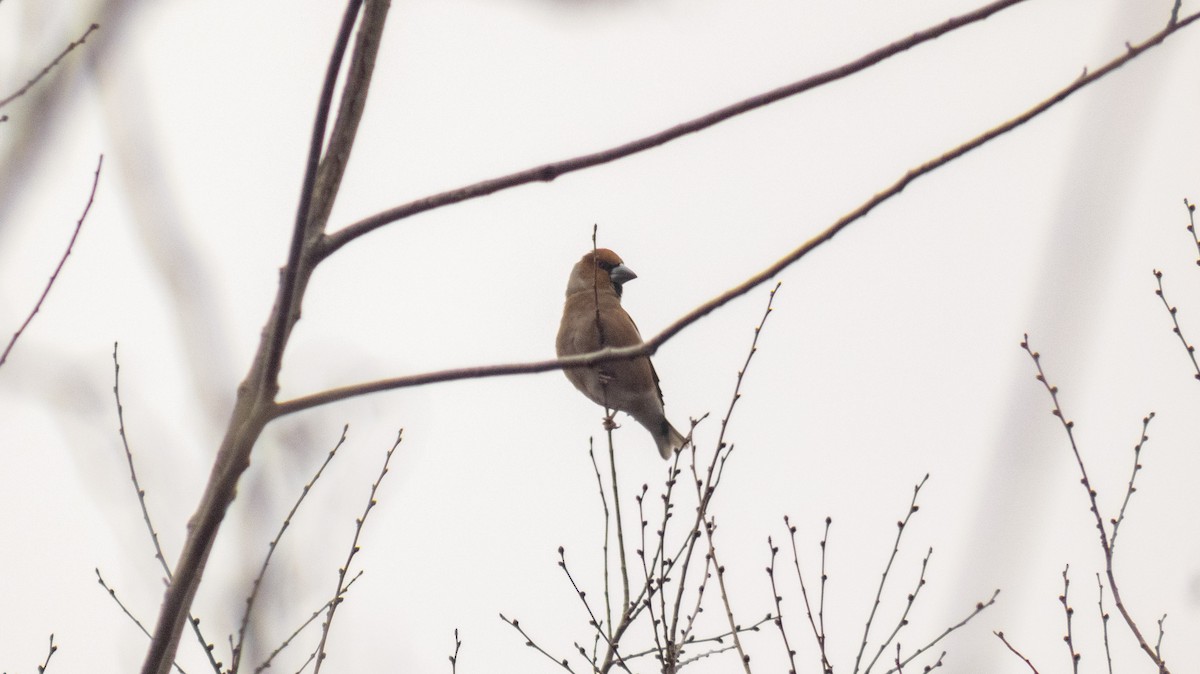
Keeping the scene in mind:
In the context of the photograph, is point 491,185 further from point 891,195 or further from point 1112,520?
point 1112,520

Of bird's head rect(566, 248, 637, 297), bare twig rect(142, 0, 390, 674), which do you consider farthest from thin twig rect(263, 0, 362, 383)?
bird's head rect(566, 248, 637, 297)

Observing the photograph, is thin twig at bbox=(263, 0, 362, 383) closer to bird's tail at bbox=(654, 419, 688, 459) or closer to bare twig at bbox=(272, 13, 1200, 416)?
bare twig at bbox=(272, 13, 1200, 416)

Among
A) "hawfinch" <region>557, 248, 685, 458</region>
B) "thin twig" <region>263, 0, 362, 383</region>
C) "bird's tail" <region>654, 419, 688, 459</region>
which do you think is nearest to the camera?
"thin twig" <region>263, 0, 362, 383</region>

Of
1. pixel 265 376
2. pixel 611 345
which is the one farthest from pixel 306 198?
pixel 611 345

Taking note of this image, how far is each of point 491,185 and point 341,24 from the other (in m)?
0.30

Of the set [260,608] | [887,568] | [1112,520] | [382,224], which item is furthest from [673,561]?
[382,224]

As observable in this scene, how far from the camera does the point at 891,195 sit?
1.59 m

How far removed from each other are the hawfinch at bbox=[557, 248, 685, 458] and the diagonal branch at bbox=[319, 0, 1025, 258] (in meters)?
5.71

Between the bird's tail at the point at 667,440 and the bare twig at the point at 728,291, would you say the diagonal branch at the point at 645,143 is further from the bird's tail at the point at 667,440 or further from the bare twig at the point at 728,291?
the bird's tail at the point at 667,440

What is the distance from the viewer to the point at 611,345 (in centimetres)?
802

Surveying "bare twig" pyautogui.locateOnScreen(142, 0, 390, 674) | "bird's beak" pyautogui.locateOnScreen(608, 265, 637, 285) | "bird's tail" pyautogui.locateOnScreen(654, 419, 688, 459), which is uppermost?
"bird's beak" pyautogui.locateOnScreen(608, 265, 637, 285)

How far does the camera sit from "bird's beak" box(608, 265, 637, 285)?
8.80 metres

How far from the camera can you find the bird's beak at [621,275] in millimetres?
8805

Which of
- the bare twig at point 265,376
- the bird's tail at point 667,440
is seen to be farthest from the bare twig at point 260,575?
the bird's tail at point 667,440
